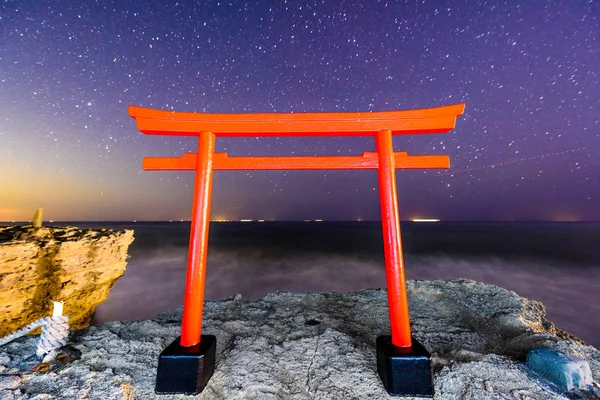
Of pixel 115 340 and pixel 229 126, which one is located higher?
pixel 229 126

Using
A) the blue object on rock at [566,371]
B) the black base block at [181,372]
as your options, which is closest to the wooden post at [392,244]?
the blue object on rock at [566,371]

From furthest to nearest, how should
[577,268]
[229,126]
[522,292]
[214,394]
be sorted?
[577,268] → [522,292] → [229,126] → [214,394]

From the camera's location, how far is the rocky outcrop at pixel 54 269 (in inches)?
167

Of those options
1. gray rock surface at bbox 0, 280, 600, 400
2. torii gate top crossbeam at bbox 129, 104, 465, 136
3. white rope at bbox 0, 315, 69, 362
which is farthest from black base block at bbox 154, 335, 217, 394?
torii gate top crossbeam at bbox 129, 104, 465, 136

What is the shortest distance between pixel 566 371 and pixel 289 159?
10.4ft

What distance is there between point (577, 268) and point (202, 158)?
2278 cm

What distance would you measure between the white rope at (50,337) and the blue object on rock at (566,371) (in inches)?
183

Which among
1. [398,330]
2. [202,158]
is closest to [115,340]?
[202,158]

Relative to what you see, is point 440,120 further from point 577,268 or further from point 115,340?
point 577,268

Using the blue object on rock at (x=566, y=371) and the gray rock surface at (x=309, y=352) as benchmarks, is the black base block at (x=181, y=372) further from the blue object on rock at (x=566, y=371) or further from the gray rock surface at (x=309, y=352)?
the blue object on rock at (x=566, y=371)

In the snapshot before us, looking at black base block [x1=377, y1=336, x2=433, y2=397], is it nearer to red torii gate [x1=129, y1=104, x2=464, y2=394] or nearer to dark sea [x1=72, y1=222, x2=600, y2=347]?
red torii gate [x1=129, y1=104, x2=464, y2=394]

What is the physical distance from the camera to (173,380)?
222 cm

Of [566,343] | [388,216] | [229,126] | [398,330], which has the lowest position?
[566,343]

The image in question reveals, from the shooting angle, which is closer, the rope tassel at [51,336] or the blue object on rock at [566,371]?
the blue object on rock at [566,371]
